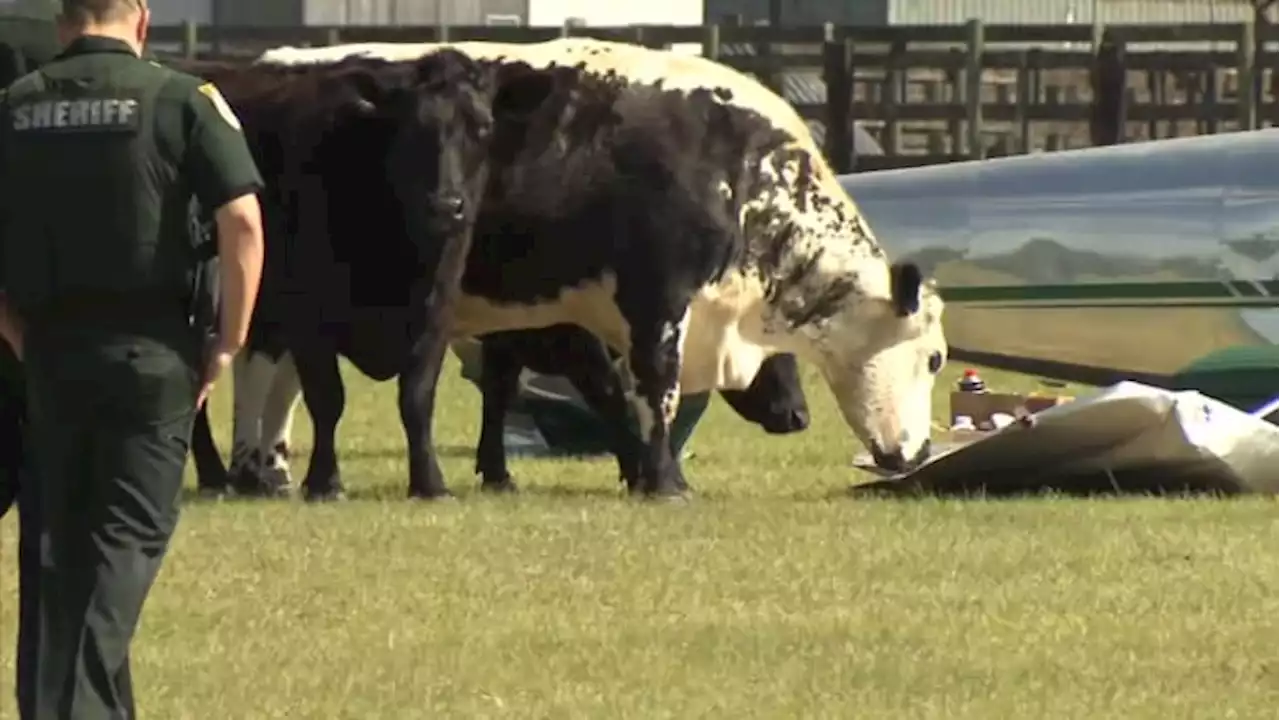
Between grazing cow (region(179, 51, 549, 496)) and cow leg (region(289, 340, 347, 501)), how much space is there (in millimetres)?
10

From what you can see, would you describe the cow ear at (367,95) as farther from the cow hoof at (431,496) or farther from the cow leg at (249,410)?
the cow hoof at (431,496)

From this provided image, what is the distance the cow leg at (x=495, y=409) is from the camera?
48.5ft

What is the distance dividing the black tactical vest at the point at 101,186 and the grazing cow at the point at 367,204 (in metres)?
6.44

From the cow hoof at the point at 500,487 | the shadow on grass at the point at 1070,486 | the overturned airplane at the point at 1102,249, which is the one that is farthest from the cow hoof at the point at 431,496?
the overturned airplane at the point at 1102,249

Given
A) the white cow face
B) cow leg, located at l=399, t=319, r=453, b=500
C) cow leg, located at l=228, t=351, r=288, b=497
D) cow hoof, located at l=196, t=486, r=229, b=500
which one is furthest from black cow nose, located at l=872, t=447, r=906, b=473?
cow hoof, located at l=196, t=486, r=229, b=500

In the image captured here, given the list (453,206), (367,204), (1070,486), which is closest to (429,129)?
(453,206)

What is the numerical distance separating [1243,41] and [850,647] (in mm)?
19358

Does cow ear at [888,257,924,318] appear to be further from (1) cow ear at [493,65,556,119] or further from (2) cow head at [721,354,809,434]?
(1) cow ear at [493,65,556,119]

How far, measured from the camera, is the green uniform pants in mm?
7180

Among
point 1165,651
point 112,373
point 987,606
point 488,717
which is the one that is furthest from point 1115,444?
point 112,373

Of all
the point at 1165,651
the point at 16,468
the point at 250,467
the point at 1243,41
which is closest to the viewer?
the point at 16,468

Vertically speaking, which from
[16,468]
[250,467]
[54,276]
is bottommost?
[250,467]

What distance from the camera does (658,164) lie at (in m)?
14.0

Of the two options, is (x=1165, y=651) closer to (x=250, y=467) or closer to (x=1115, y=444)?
(x=1115, y=444)
